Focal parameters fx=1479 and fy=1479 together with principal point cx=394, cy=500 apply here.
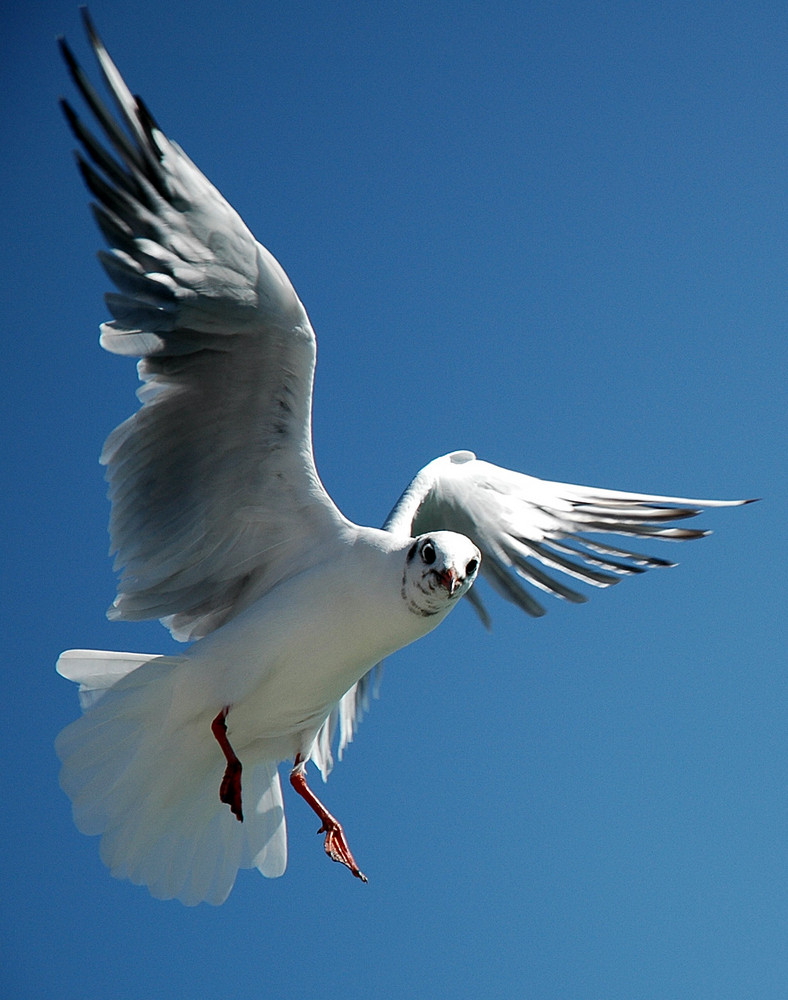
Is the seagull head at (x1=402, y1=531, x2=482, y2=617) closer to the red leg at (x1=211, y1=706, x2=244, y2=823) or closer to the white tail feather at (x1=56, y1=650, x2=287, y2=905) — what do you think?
the red leg at (x1=211, y1=706, x2=244, y2=823)

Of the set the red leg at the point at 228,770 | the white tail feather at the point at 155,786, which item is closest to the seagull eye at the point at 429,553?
the red leg at the point at 228,770

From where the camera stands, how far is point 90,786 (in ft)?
18.4

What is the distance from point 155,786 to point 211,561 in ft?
2.92

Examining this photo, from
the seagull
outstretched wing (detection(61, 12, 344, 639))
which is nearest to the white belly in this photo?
the seagull

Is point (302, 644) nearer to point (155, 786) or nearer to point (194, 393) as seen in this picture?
point (155, 786)

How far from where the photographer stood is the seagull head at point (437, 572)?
16.4 ft

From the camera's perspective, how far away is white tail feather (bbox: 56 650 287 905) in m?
5.55

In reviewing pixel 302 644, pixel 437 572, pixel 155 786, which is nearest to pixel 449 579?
pixel 437 572

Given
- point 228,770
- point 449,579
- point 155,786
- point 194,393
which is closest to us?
point 449,579

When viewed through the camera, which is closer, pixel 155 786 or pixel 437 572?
pixel 437 572

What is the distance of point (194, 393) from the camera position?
5418 millimetres

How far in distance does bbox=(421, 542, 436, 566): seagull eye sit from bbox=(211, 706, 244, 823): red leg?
99cm

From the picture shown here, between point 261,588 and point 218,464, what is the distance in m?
0.54

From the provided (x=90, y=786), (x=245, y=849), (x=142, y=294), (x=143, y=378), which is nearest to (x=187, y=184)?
(x=142, y=294)
